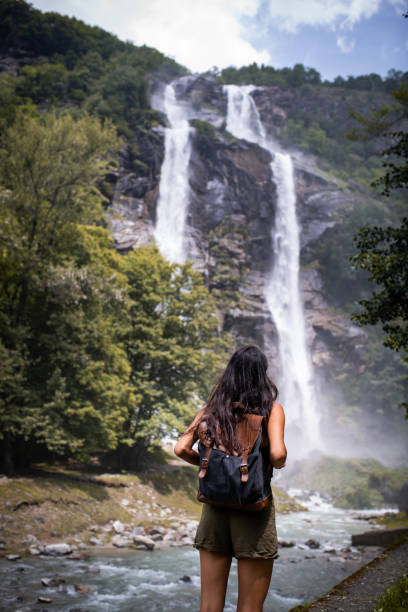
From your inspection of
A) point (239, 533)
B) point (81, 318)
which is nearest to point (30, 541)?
point (81, 318)

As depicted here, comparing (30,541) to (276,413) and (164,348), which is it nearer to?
(276,413)

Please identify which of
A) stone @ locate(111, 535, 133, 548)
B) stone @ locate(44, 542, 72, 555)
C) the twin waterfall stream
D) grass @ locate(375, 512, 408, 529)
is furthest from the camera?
the twin waterfall stream

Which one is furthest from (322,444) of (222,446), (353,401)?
(222,446)

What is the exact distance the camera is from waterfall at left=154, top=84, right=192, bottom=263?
125 feet

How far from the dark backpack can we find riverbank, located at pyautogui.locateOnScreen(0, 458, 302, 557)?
764 cm

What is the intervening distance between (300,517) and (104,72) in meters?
58.5

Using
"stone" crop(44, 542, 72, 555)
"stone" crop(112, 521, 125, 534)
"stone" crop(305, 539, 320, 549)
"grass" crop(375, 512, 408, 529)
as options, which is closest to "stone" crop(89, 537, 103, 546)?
"stone" crop(112, 521, 125, 534)

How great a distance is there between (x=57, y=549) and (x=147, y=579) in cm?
229

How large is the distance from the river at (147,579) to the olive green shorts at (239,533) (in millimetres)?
4401

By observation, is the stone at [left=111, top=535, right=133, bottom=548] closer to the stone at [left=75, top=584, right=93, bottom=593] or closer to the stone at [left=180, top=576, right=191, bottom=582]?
the stone at [left=180, top=576, right=191, bottom=582]

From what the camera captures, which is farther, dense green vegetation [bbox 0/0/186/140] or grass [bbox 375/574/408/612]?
dense green vegetation [bbox 0/0/186/140]

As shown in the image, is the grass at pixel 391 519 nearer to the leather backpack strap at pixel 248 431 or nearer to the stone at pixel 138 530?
the stone at pixel 138 530

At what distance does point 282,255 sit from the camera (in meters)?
46.9

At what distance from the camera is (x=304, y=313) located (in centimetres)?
4572
